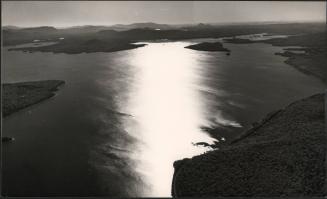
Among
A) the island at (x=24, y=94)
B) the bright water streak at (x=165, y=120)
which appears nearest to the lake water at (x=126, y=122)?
the bright water streak at (x=165, y=120)

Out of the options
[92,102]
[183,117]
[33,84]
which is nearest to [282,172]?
[183,117]

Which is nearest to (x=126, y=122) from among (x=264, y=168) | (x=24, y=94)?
(x=264, y=168)

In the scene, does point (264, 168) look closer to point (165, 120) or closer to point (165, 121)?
point (165, 121)

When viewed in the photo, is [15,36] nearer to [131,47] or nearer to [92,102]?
[131,47]

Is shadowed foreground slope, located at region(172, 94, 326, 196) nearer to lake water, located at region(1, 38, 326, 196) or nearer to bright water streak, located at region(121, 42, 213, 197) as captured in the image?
bright water streak, located at region(121, 42, 213, 197)

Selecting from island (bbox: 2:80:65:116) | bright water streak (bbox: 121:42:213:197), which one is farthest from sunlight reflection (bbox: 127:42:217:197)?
island (bbox: 2:80:65:116)

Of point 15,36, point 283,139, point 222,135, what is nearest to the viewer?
point 283,139
